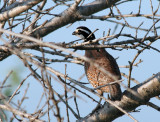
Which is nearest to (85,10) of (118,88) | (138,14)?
(138,14)

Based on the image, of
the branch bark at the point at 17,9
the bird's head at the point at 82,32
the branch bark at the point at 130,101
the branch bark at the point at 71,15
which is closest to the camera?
the branch bark at the point at 17,9

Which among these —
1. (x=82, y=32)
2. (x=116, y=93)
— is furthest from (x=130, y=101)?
(x=82, y=32)

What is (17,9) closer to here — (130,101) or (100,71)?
(130,101)

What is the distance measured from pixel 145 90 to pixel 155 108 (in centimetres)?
29

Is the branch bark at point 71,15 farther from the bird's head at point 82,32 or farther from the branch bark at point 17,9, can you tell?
the bird's head at point 82,32

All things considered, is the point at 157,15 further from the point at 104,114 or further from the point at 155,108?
the point at 104,114

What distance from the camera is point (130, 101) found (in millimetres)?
3896

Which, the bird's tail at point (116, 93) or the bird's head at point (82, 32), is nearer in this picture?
the bird's tail at point (116, 93)

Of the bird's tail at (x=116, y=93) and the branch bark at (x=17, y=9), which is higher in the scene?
the branch bark at (x=17, y=9)

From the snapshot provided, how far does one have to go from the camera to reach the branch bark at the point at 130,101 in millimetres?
3709

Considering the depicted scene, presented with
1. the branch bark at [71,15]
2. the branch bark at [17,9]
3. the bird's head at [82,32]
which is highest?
the branch bark at [17,9]

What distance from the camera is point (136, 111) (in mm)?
3857

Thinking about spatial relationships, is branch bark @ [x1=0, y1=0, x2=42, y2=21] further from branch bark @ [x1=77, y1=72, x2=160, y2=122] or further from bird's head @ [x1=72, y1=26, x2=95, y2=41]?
bird's head @ [x1=72, y1=26, x2=95, y2=41]

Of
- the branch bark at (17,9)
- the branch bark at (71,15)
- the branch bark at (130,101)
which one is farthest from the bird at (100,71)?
the branch bark at (17,9)
